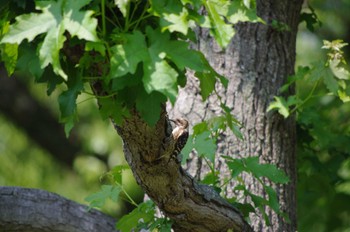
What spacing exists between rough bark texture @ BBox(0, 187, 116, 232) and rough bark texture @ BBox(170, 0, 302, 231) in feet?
1.74

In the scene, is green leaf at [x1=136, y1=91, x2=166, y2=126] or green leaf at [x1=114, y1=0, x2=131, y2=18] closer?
Result: green leaf at [x1=114, y1=0, x2=131, y2=18]

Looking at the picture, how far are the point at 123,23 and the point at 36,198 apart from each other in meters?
1.61

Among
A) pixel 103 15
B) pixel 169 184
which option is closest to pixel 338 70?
pixel 169 184

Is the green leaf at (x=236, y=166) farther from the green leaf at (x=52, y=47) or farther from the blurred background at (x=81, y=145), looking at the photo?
the blurred background at (x=81, y=145)

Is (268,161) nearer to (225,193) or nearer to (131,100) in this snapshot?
(225,193)

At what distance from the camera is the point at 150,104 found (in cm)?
213

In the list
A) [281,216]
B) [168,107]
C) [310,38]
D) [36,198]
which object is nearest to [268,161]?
[281,216]

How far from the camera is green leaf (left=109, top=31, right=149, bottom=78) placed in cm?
198

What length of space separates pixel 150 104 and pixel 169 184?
0.66 metres

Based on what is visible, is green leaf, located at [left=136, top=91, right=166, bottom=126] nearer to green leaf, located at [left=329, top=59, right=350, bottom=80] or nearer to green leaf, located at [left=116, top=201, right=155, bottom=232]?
green leaf, located at [left=116, top=201, right=155, bottom=232]

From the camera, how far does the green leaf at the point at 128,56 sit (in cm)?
198

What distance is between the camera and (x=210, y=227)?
3.03 metres

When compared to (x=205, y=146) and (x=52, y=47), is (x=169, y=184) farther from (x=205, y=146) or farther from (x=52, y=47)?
(x=52, y=47)

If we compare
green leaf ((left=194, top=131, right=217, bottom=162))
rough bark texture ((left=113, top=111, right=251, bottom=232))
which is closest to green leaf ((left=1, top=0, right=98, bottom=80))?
rough bark texture ((left=113, top=111, right=251, bottom=232))
